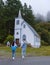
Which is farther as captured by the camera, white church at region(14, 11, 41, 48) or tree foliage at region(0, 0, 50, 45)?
tree foliage at region(0, 0, 50, 45)

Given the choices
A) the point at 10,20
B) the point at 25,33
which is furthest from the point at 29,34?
the point at 10,20

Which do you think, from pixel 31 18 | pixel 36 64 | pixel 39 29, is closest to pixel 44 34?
pixel 39 29

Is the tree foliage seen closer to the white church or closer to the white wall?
the white church

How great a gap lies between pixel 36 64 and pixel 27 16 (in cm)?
7698

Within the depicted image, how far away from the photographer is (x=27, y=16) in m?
93.2

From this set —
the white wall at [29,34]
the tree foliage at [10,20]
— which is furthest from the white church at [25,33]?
the tree foliage at [10,20]

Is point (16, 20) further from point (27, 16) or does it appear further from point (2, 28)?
point (27, 16)

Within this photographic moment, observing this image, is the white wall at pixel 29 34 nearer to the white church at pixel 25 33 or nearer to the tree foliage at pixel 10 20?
the white church at pixel 25 33

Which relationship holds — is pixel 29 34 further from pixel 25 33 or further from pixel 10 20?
pixel 10 20

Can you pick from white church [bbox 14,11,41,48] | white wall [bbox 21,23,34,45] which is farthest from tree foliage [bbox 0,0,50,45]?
white wall [bbox 21,23,34,45]

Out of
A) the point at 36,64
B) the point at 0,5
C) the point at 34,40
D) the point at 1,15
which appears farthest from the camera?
the point at 0,5

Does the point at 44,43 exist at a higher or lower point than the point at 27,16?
lower

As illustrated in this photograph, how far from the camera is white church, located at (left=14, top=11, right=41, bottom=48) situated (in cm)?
7806

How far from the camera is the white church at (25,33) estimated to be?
78.1 meters
